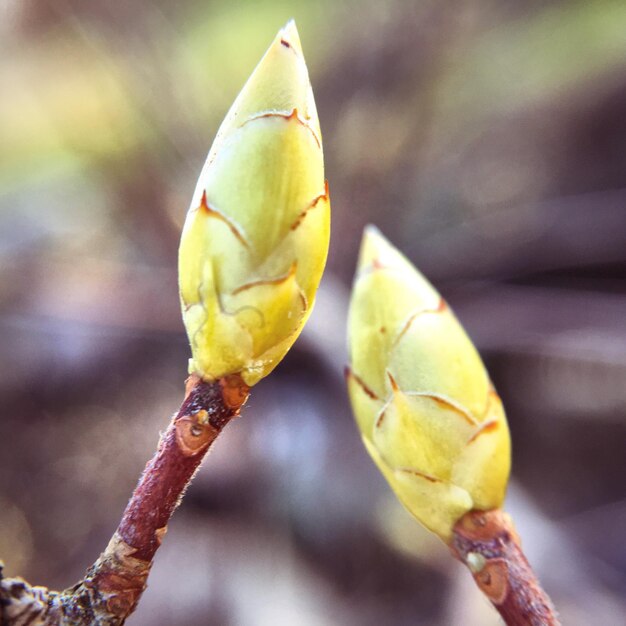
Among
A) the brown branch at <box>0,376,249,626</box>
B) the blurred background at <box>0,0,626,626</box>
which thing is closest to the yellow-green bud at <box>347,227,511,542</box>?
the brown branch at <box>0,376,249,626</box>

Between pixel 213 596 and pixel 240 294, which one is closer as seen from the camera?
pixel 240 294

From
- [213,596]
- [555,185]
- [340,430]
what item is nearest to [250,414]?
[340,430]

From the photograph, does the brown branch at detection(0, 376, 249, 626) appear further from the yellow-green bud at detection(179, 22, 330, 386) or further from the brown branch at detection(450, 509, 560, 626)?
the brown branch at detection(450, 509, 560, 626)

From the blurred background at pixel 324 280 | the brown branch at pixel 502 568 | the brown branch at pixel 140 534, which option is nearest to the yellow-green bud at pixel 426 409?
the brown branch at pixel 502 568

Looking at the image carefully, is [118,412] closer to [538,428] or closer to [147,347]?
[147,347]

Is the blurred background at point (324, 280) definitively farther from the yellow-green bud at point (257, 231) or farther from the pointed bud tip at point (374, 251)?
the yellow-green bud at point (257, 231)
